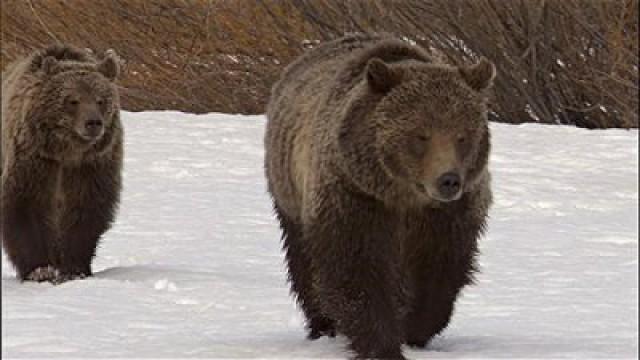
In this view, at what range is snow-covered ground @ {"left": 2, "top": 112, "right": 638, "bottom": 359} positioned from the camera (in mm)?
5980

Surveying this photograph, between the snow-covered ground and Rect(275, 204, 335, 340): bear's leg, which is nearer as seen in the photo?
the snow-covered ground

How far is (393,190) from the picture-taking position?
17.7ft

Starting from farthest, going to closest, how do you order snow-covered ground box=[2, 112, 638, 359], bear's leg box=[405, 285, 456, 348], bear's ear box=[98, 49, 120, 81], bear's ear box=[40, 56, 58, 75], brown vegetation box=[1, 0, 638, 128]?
brown vegetation box=[1, 0, 638, 128] < bear's ear box=[98, 49, 120, 81] < bear's ear box=[40, 56, 58, 75] < snow-covered ground box=[2, 112, 638, 359] < bear's leg box=[405, 285, 456, 348]

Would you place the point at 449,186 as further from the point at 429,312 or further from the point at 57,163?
the point at 57,163

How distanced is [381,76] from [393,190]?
16.1 inches

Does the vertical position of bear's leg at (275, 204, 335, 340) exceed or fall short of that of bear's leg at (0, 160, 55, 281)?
it exceeds it

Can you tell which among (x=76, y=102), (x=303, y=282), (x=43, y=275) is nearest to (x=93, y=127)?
(x=76, y=102)

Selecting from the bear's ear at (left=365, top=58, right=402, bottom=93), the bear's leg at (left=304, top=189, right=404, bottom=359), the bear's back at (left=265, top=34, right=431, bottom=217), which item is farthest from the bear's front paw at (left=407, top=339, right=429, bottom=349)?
the bear's ear at (left=365, top=58, right=402, bottom=93)

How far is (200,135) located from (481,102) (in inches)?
374

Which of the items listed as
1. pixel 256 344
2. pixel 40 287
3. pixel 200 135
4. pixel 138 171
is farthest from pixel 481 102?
pixel 200 135

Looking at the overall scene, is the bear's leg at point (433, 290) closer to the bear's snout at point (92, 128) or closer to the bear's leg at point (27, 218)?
the bear's snout at point (92, 128)

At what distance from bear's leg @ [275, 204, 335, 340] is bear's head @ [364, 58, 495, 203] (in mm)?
1013

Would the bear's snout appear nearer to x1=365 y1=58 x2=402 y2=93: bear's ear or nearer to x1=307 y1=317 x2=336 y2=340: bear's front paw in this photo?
x1=307 y1=317 x2=336 y2=340: bear's front paw

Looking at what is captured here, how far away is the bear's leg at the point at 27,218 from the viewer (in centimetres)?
834
